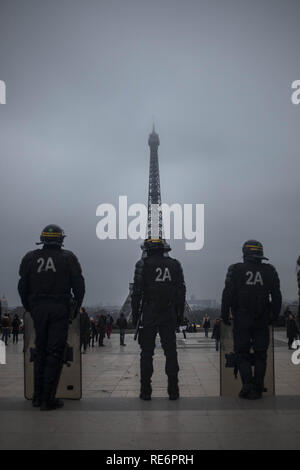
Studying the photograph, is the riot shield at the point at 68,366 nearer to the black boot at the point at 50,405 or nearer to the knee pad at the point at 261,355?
the black boot at the point at 50,405

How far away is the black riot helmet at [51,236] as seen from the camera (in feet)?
21.0

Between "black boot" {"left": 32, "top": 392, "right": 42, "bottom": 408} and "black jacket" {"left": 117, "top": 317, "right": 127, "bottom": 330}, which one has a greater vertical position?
"black boot" {"left": 32, "top": 392, "right": 42, "bottom": 408}

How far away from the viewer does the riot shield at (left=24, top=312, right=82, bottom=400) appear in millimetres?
6586

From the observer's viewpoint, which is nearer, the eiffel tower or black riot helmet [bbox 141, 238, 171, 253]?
black riot helmet [bbox 141, 238, 171, 253]

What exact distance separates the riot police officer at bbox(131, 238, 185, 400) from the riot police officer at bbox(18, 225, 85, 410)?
824 millimetres

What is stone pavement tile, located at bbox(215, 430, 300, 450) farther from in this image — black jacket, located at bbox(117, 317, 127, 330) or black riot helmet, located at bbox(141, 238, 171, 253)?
black jacket, located at bbox(117, 317, 127, 330)

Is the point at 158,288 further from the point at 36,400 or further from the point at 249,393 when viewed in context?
the point at 36,400

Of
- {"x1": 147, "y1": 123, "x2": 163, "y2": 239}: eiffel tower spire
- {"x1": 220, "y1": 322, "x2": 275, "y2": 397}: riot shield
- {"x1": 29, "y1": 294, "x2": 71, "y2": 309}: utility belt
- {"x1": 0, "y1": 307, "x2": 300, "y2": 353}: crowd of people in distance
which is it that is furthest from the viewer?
{"x1": 147, "y1": 123, "x2": 163, "y2": 239}: eiffel tower spire

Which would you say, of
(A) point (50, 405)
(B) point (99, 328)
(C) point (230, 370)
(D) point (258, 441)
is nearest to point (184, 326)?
(B) point (99, 328)

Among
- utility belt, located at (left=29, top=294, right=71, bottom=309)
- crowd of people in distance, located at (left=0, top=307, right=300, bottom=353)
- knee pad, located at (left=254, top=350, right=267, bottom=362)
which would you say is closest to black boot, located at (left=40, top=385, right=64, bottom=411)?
utility belt, located at (left=29, top=294, right=71, bottom=309)

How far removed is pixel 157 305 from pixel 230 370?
1315mm

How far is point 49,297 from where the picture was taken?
622cm

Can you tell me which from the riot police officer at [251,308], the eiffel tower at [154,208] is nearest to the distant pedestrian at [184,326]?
the riot police officer at [251,308]
